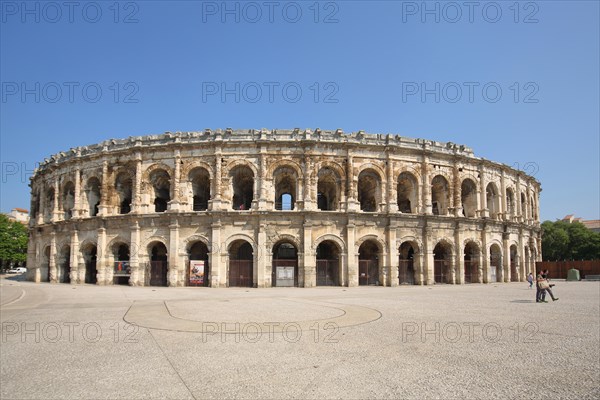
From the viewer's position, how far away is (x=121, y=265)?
26234 millimetres

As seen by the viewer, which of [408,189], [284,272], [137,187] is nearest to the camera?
[284,272]

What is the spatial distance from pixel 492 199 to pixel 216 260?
21914mm

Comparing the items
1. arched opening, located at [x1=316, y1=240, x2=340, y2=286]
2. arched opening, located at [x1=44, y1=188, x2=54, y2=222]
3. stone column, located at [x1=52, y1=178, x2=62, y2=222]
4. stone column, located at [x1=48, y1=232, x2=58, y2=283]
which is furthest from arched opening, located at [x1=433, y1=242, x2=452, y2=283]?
arched opening, located at [x1=44, y1=188, x2=54, y2=222]

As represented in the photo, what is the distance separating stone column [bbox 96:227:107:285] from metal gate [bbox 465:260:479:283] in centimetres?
2500

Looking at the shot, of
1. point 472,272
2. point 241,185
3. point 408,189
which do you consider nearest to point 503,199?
point 472,272

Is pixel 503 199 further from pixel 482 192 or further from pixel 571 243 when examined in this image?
pixel 571 243

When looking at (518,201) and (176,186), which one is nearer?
(176,186)

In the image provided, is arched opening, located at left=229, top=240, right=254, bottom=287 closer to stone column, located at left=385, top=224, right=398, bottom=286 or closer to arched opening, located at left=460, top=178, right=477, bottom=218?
stone column, located at left=385, top=224, right=398, bottom=286

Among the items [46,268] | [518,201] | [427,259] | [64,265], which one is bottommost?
[46,268]

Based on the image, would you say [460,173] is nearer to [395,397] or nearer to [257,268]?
[257,268]

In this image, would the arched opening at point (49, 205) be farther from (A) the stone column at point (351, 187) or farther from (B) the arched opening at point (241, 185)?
(A) the stone column at point (351, 187)

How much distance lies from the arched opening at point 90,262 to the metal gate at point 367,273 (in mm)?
18188

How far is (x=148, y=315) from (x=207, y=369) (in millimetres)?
6152

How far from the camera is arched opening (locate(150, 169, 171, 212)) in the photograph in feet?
88.0
